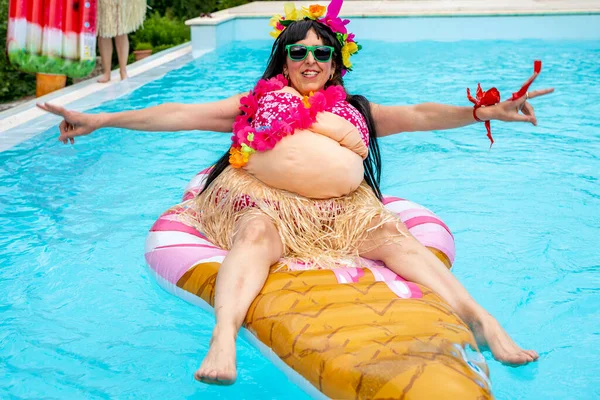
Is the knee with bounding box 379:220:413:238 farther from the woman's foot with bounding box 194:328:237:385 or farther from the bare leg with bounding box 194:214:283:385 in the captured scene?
the woman's foot with bounding box 194:328:237:385

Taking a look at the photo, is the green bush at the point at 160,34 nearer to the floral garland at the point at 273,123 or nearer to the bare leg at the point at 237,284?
the floral garland at the point at 273,123

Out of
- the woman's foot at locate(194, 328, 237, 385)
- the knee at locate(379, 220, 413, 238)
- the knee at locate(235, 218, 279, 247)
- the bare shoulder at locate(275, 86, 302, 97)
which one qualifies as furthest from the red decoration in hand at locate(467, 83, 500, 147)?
the woman's foot at locate(194, 328, 237, 385)

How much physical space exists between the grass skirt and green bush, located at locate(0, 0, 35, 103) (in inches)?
202

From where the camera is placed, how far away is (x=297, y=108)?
3.03 m

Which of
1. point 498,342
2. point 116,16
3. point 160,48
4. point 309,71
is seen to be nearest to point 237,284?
point 498,342

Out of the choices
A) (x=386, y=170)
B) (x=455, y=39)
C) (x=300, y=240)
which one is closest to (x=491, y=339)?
(x=300, y=240)

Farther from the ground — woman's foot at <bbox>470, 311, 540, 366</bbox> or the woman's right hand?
the woman's right hand

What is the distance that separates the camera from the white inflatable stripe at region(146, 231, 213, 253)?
119 inches

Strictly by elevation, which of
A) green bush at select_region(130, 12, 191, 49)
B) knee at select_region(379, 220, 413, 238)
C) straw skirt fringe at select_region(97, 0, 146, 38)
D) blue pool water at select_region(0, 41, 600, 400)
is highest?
straw skirt fringe at select_region(97, 0, 146, 38)

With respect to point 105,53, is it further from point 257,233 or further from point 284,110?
point 257,233

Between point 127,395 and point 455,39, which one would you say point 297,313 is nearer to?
point 127,395

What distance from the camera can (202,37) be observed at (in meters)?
9.32

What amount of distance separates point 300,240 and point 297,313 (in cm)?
57

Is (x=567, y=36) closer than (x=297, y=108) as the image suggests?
No
